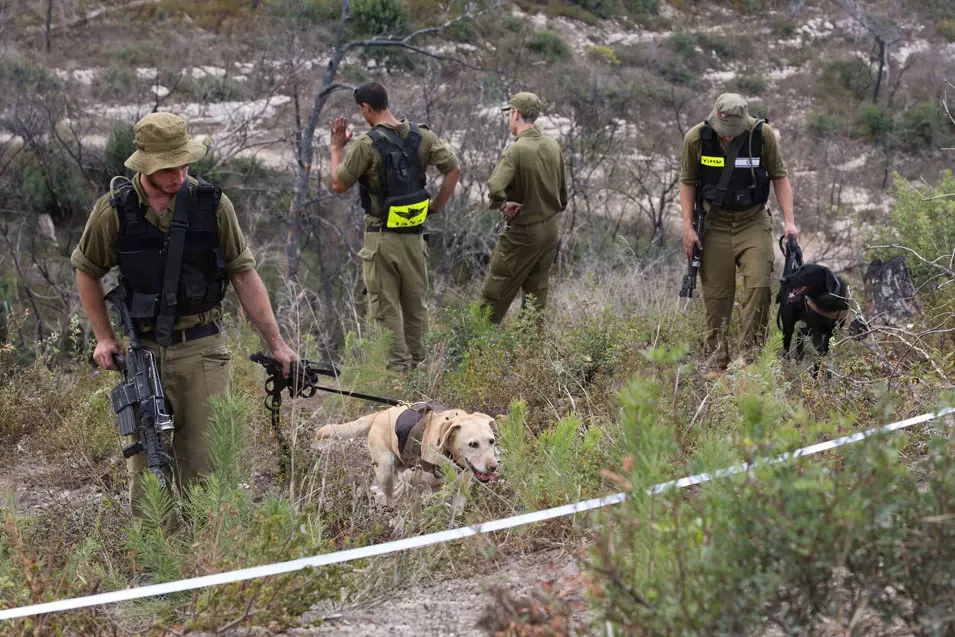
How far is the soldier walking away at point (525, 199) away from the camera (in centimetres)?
641

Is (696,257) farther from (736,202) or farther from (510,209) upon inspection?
(510,209)

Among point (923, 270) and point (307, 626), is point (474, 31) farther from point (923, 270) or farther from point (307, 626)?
point (307, 626)

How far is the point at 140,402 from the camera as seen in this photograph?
368 centimetres

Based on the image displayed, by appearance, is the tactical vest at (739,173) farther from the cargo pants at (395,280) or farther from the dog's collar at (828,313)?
the cargo pants at (395,280)

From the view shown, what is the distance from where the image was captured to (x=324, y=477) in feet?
12.6

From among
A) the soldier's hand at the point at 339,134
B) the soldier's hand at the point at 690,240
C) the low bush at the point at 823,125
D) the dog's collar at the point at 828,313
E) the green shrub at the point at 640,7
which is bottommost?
the low bush at the point at 823,125

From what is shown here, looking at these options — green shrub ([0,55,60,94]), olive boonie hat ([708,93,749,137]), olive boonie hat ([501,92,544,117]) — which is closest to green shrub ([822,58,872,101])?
green shrub ([0,55,60,94])

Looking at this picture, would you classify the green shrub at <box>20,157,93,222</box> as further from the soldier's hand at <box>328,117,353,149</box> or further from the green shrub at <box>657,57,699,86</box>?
the green shrub at <box>657,57,699,86</box>

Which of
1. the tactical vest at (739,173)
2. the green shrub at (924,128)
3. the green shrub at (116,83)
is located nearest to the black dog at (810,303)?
the tactical vest at (739,173)

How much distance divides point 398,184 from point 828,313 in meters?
2.64

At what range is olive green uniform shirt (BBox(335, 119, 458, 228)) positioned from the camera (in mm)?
5906

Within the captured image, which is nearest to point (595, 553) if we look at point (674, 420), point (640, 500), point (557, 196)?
Answer: point (640, 500)

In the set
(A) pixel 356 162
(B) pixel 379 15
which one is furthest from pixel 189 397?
(B) pixel 379 15

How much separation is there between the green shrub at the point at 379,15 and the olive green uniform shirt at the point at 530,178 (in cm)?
1648
